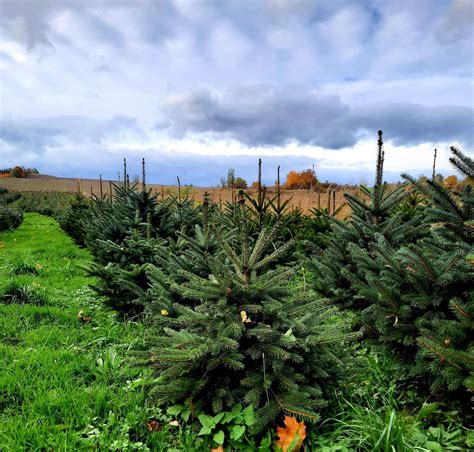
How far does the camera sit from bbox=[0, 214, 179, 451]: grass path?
103 inches

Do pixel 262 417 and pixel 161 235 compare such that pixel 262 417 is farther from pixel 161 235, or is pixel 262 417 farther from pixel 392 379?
pixel 161 235

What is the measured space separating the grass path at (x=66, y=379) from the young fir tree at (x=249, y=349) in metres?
0.38

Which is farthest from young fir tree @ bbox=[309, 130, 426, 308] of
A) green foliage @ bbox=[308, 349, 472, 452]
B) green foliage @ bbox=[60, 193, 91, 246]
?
green foliage @ bbox=[60, 193, 91, 246]

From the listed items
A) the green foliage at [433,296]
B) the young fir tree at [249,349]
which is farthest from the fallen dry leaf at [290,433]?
the green foliage at [433,296]

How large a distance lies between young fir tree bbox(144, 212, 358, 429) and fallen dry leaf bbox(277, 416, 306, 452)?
61 millimetres

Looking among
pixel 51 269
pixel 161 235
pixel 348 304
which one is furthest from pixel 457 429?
pixel 51 269

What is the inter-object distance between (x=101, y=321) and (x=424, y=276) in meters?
3.82

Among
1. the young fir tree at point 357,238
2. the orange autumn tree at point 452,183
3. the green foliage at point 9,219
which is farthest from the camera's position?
the green foliage at point 9,219

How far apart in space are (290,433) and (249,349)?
0.55 meters

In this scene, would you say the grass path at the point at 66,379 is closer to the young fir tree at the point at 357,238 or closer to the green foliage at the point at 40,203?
the young fir tree at the point at 357,238

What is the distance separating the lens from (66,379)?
3.28 meters

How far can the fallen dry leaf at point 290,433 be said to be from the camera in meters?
2.32

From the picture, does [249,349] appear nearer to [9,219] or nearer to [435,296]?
[435,296]

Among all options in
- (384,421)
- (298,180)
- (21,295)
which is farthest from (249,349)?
(298,180)
